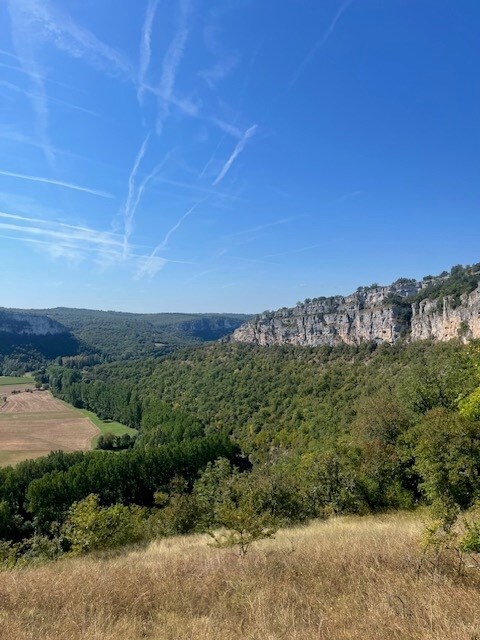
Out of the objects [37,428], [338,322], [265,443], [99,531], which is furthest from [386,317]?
[37,428]

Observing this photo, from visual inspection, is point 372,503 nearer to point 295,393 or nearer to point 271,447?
point 271,447

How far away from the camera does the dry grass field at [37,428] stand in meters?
73.2

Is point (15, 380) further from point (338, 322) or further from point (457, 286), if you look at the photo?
point (457, 286)

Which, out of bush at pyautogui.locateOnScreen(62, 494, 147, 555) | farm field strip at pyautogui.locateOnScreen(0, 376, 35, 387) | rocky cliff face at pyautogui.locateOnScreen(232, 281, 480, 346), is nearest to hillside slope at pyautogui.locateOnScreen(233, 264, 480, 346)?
rocky cliff face at pyautogui.locateOnScreen(232, 281, 480, 346)

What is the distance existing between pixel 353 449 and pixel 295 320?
9447 centimetres

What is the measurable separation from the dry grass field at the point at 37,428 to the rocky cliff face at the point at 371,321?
200 feet

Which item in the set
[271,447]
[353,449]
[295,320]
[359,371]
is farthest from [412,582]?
[295,320]

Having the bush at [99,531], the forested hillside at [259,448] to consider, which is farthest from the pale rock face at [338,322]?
the bush at [99,531]

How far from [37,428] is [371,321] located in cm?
8197

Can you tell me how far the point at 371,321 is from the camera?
297ft

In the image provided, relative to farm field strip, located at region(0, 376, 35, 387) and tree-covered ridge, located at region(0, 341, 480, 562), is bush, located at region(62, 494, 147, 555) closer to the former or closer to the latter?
tree-covered ridge, located at region(0, 341, 480, 562)

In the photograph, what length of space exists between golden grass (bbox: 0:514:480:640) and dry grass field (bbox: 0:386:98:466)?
69270 mm

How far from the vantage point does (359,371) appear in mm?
72125

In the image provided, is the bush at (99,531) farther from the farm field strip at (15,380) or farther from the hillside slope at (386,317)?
the farm field strip at (15,380)
